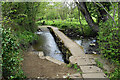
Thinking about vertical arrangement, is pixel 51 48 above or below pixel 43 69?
below

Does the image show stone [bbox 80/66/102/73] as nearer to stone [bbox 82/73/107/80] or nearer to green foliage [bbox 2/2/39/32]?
stone [bbox 82/73/107/80]

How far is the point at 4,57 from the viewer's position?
257 centimetres

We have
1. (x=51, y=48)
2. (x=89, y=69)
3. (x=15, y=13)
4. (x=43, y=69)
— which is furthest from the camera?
(x=51, y=48)

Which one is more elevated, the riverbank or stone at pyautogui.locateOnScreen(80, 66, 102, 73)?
stone at pyautogui.locateOnScreen(80, 66, 102, 73)

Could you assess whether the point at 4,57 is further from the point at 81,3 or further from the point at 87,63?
the point at 81,3

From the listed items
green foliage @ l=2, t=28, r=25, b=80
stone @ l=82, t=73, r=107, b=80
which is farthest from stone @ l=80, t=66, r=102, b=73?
green foliage @ l=2, t=28, r=25, b=80

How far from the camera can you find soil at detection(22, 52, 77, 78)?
369 cm

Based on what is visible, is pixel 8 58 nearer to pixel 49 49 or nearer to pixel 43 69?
pixel 43 69

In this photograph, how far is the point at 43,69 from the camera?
4.16 m

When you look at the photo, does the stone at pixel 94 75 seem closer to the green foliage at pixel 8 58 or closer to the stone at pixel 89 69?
the stone at pixel 89 69

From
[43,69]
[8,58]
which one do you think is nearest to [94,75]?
[43,69]

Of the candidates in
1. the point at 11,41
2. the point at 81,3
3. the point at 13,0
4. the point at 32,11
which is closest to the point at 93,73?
the point at 11,41

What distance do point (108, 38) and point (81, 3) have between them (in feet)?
11.7

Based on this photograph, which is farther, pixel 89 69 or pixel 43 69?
pixel 43 69
